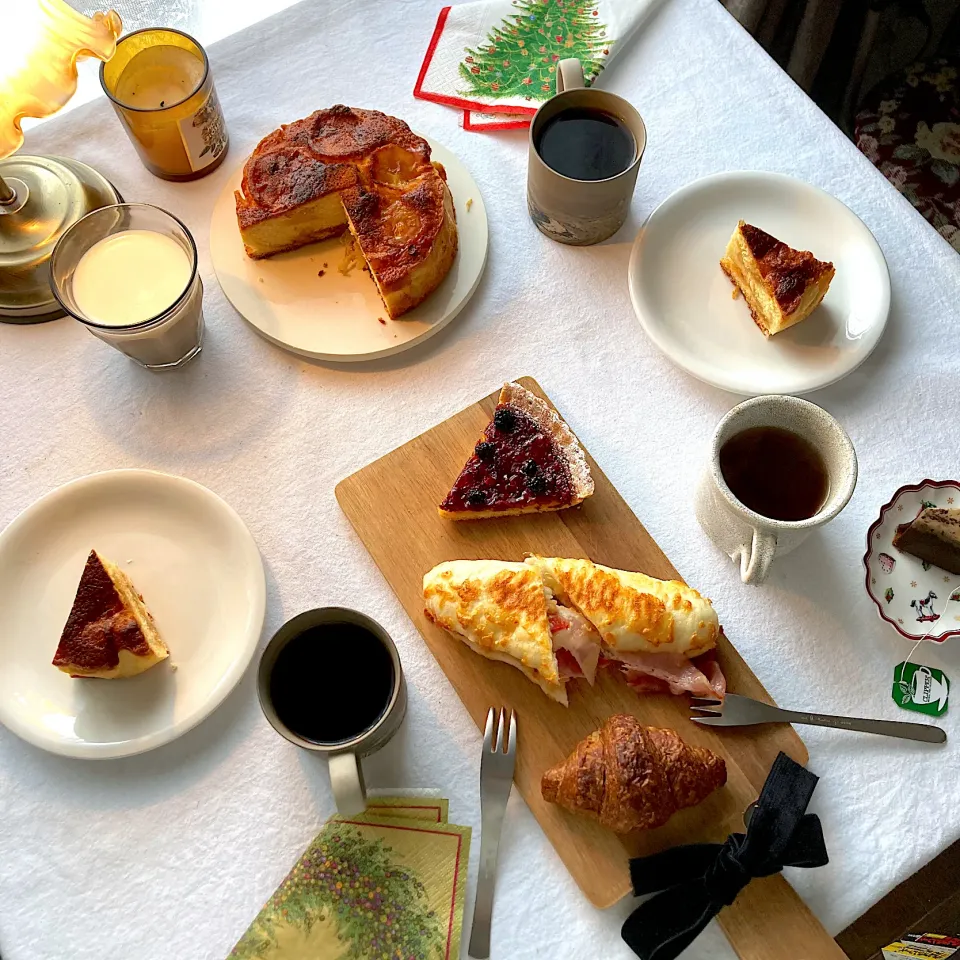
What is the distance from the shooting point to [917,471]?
5.24 ft

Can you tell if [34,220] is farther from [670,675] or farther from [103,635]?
[670,675]

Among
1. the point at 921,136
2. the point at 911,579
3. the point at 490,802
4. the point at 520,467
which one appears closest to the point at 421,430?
the point at 520,467

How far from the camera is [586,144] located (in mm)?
1661

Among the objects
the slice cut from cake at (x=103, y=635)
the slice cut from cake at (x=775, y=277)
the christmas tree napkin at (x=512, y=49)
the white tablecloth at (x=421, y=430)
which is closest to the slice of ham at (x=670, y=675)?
the white tablecloth at (x=421, y=430)

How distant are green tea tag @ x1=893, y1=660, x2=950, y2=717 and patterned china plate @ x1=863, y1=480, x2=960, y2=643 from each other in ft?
0.21

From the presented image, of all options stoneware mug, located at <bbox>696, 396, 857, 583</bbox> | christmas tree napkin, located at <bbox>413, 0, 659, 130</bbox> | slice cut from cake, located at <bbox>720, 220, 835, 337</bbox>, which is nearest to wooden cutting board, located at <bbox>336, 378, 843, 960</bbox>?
stoneware mug, located at <bbox>696, 396, 857, 583</bbox>

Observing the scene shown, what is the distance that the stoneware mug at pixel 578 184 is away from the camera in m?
1.60

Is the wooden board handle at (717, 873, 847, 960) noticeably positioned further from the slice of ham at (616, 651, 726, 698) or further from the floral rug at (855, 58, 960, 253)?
the floral rug at (855, 58, 960, 253)

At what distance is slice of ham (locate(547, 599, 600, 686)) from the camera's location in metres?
1.39

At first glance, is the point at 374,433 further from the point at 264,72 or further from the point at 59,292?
the point at 264,72

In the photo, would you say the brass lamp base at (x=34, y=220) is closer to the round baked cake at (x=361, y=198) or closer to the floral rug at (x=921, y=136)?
the round baked cake at (x=361, y=198)

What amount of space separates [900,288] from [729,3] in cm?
117

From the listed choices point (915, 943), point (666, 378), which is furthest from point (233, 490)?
point (915, 943)

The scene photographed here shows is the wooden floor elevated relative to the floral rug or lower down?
lower down
